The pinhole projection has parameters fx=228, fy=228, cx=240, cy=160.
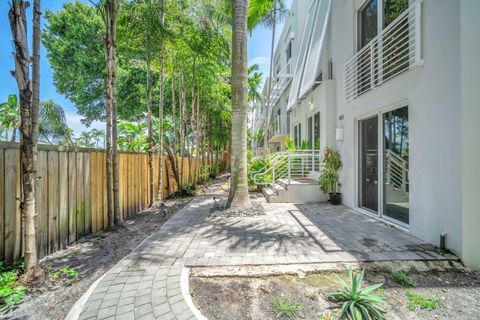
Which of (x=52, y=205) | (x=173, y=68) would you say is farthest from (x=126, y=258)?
(x=173, y=68)

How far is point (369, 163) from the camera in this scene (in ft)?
21.8

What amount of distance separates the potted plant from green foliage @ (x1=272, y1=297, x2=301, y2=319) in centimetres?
592

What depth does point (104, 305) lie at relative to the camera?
2637mm

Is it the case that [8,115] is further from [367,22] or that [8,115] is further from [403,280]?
[367,22]

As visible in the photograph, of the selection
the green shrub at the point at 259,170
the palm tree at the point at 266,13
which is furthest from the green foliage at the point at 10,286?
the palm tree at the point at 266,13

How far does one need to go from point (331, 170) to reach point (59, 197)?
7.61 meters

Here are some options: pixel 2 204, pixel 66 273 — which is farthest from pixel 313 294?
pixel 2 204

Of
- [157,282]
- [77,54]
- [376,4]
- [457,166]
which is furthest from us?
[77,54]

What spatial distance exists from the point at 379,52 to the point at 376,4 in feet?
5.92

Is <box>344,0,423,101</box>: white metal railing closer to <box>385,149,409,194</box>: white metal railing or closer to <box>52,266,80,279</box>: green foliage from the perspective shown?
<box>385,149,409,194</box>: white metal railing

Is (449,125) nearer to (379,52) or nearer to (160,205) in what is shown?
(379,52)

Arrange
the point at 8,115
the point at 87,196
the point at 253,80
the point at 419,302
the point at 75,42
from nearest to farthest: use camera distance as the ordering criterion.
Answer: the point at 419,302 < the point at 87,196 < the point at 8,115 < the point at 75,42 < the point at 253,80

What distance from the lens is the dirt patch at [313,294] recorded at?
102 inches

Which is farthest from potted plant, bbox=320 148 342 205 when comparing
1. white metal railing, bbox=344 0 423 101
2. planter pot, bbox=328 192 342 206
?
white metal railing, bbox=344 0 423 101
